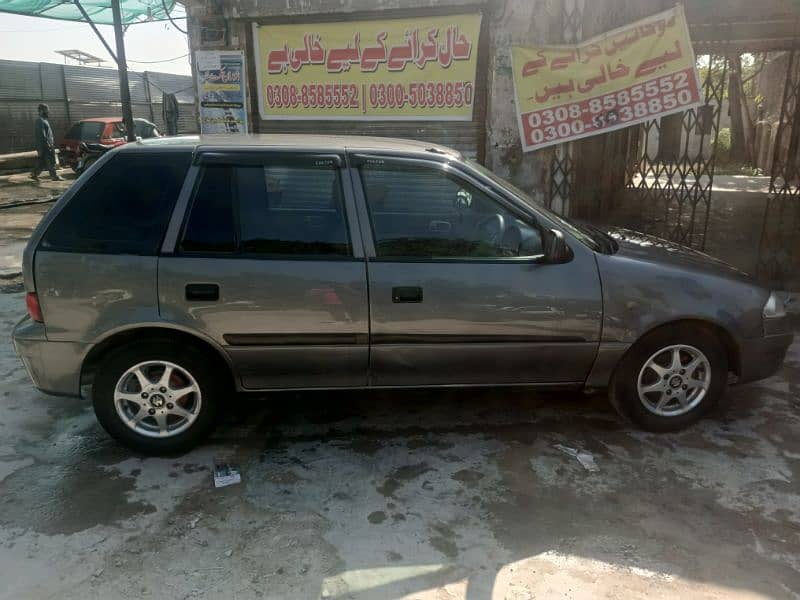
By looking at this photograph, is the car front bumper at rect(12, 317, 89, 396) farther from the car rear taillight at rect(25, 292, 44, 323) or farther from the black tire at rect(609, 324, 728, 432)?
the black tire at rect(609, 324, 728, 432)

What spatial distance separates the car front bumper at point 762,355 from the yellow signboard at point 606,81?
3184mm

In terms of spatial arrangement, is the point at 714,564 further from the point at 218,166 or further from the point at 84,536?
the point at 218,166

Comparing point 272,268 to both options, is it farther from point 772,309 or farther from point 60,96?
point 60,96

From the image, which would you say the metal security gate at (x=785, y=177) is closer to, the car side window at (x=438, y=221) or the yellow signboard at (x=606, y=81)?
the yellow signboard at (x=606, y=81)

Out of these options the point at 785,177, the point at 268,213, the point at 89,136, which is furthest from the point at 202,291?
the point at 89,136

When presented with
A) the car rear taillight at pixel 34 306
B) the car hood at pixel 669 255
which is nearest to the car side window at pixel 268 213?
the car rear taillight at pixel 34 306

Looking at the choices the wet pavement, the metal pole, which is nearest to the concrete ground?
the wet pavement

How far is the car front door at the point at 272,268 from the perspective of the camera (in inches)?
133

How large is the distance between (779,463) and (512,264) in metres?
1.84

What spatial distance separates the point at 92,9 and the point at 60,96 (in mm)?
9021

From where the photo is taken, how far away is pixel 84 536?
2938mm

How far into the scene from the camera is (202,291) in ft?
11.0

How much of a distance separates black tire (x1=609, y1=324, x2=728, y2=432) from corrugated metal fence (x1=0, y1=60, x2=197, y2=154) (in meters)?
15.9

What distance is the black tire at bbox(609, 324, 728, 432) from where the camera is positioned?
3.67m
